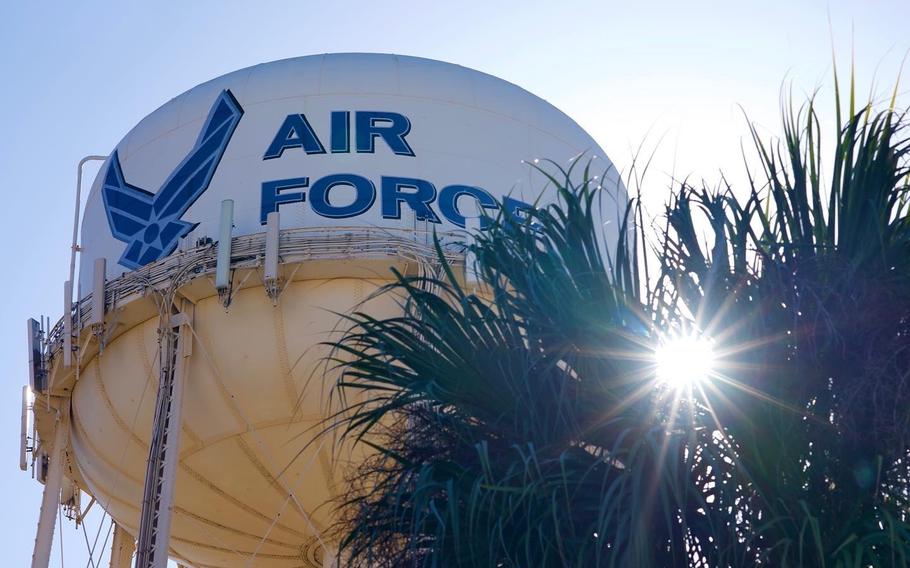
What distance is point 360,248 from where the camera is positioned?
1622 cm

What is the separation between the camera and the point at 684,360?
9320 millimetres

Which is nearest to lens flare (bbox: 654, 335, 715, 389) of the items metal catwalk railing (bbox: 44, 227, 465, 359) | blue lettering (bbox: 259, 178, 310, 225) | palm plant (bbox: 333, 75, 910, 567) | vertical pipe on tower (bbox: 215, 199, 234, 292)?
palm plant (bbox: 333, 75, 910, 567)

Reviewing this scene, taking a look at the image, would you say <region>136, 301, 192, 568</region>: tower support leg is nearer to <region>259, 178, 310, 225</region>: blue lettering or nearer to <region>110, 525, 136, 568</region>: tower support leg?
<region>259, 178, 310, 225</region>: blue lettering

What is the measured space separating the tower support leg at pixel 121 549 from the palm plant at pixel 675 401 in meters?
9.94

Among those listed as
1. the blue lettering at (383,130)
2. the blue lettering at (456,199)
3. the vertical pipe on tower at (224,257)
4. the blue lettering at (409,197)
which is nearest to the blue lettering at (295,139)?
the blue lettering at (383,130)

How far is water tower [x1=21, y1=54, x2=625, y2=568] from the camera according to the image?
53.5ft

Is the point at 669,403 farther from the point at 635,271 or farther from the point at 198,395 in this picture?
the point at 198,395

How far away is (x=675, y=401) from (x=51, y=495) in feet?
37.4

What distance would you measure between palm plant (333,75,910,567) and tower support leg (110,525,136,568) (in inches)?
391

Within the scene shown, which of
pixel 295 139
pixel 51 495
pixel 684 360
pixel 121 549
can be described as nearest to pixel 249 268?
pixel 295 139

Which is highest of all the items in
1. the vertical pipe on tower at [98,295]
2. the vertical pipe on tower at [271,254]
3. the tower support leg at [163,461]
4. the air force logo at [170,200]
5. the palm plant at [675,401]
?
the air force logo at [170,200]

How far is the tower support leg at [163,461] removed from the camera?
15.8 metres

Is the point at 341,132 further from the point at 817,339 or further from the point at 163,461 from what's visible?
the point at 817,339

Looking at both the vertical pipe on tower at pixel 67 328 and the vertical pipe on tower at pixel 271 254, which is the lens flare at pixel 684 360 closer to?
the vertical pipe on tower at pixel 271 254
